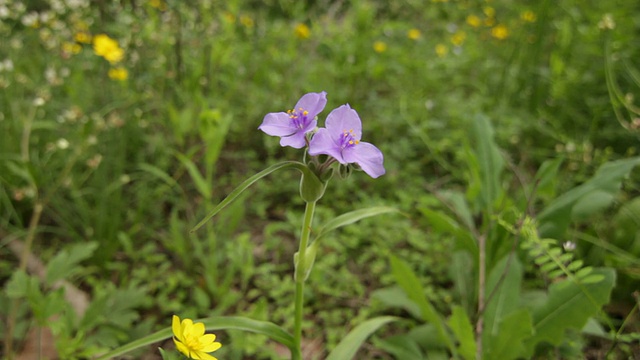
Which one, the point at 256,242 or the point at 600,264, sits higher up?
the point at 600,264

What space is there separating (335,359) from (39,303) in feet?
Answer: 2.38

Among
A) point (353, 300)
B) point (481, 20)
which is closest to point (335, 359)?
point (353, 300)

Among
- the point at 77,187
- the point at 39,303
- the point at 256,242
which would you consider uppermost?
the point at 39,303

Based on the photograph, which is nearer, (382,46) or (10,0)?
(10,0)

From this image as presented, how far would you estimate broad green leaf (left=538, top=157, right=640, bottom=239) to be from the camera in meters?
1.46

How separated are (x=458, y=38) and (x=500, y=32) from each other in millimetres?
340

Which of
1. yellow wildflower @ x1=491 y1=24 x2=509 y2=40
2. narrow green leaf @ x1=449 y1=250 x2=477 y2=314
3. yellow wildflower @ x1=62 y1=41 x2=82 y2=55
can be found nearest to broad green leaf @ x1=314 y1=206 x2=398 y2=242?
narrow green leaf @ x1=449 y1=250 x2=477 y2=314

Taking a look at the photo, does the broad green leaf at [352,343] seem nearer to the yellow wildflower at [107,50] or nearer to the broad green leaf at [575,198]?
the broad green leaf at [575,198]

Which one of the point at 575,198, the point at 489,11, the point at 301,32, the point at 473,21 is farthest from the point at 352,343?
the point at 489,11

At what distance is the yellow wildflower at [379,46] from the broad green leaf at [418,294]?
1634mm

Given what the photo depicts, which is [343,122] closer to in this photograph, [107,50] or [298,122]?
[298,122]

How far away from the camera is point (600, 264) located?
1650mm

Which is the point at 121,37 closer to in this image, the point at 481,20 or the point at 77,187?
the point at 77,187

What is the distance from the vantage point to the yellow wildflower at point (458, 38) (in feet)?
10.1
